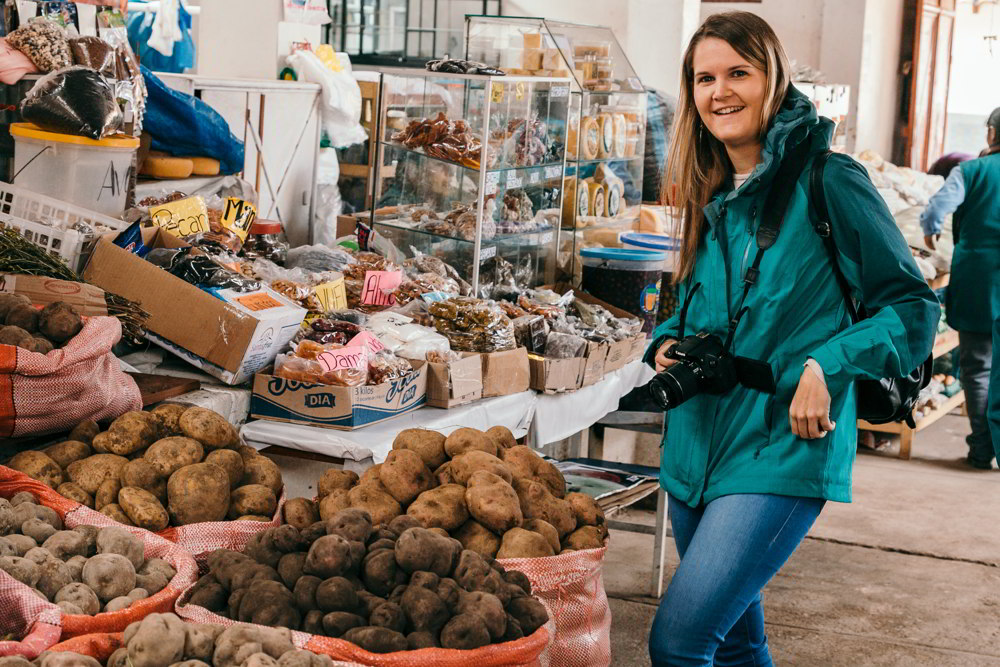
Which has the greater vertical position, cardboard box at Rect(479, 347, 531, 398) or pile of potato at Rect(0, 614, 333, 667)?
cardboard box at Rect(479, 347, 531, 398)

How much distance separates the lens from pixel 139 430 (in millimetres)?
2465

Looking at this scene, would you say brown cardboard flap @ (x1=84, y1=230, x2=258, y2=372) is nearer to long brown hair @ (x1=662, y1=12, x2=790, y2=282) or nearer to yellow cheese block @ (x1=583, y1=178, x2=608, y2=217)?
long brown hair @ (x1=662, y1=12, x2=790, y2=282)

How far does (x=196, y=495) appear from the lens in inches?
90.0

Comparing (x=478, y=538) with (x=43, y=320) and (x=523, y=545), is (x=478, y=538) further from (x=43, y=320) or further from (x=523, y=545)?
(x=43, y=320)

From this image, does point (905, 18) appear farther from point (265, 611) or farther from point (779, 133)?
point (265, 611)

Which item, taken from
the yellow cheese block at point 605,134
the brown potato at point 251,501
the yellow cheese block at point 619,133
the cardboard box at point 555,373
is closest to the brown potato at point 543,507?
the brown potato at point 251,501

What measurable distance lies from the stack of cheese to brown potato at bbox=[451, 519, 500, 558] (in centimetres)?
338

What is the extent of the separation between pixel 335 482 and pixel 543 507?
1.50 feet

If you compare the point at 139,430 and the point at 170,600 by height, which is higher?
the point at 139,430

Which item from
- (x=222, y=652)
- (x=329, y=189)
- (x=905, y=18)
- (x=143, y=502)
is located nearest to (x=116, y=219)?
(x=143, y=502)

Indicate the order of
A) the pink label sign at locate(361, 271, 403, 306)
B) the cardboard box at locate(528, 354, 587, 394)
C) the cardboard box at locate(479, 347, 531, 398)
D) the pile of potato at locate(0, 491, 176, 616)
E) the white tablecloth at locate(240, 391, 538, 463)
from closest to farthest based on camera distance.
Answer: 1. the pile of potato at locate(0, 491, 176, 616)
2. the white tablecloth at locate(240, 391, 538, 463)
3. the cardboard box at locate(479, 347, 531, 398)
4. the cardboard box at locate(528, 354, 587, 394)
5. the pink label sign at locate(361, 271, 403, 306)

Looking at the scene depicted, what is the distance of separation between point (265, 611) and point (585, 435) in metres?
3.22

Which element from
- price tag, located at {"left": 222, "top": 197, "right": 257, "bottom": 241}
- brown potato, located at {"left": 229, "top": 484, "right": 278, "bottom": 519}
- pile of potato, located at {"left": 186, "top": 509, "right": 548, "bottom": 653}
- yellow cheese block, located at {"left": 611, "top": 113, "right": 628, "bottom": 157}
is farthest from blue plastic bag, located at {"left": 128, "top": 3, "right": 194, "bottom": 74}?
pile of potato, located at {"left": 186, "top": 509, "right": 548, "bottom": 653}

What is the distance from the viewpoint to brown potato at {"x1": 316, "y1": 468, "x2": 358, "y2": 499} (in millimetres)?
2379
